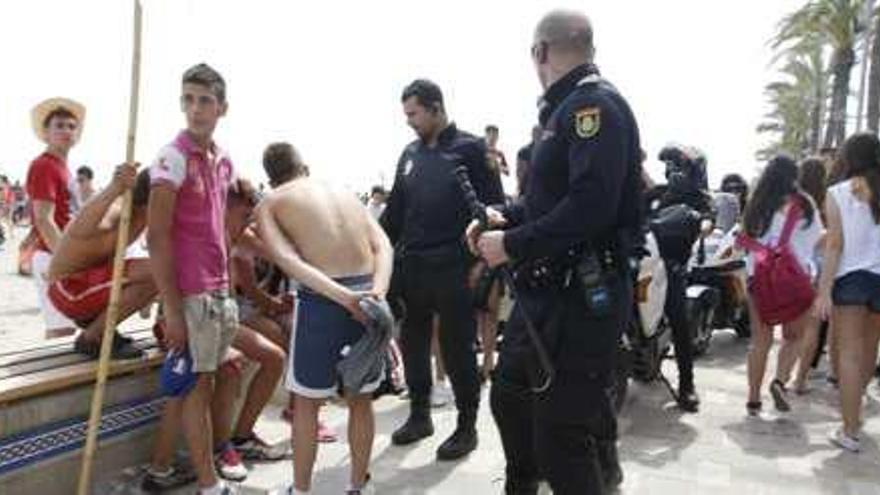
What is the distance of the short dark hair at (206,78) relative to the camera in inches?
161

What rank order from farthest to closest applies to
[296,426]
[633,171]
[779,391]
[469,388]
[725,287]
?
1. [725,287]
2. [779,391]
3. [469,388]
4. [296,426]
5. [633,171]

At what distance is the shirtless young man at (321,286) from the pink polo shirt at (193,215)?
0.74 feet

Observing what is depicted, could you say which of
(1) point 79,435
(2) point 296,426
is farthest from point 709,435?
(1) point 79,435

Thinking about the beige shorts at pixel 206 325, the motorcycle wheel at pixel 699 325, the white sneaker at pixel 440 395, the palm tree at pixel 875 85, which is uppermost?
the palm tree at pixel 875 85

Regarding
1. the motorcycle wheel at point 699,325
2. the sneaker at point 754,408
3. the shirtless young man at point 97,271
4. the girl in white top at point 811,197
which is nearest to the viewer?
the shirtless young man at point 97,271

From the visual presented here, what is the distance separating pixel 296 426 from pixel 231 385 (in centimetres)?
73

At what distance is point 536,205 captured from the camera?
3.25m

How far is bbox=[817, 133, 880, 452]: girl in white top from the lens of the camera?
543cm

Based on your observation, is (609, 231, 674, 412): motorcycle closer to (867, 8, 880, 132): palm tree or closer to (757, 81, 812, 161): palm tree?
(867, 8, 880, 132): palm tree

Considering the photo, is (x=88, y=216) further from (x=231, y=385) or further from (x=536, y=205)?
(x=536, y=205)

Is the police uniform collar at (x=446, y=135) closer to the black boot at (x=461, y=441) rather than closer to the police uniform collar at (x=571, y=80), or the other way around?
the black boot at (x=461, y=441)

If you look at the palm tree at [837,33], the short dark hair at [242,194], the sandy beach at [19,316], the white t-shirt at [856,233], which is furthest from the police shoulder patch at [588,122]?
the palm tree at [837,33]

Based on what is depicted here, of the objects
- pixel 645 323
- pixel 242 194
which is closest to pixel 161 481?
pixel 242 194

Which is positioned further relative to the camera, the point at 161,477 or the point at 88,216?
the point at 161,477
